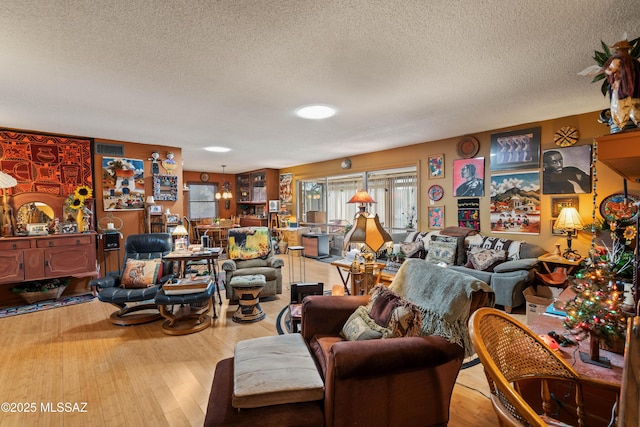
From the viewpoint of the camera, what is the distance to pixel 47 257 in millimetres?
4047

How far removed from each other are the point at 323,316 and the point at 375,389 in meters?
0.74

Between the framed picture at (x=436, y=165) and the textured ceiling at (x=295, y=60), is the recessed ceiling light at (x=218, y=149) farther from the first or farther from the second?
the framed picture at (x=436, y=165)

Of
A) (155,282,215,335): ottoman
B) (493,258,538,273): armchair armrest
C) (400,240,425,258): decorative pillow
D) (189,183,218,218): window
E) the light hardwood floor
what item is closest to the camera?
the light hardwood floor

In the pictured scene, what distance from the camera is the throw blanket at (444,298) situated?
5.24 feet

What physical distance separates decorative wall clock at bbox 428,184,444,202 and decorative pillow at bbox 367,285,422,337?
364cm

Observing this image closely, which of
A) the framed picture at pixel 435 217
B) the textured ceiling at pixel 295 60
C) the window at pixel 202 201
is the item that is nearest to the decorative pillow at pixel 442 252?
the framed picture at pixel 435 217

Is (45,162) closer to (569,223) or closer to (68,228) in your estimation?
(68,228)

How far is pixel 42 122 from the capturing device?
3.83 metres

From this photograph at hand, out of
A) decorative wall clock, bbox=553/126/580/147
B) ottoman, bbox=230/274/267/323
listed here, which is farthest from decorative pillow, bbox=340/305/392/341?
decorative wall clock, bbox=553/126/580/147

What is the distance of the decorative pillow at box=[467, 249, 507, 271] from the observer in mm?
3977

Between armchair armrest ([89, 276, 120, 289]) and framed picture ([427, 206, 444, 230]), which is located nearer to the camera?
armchair armrest ([89, 276, 120, 289])

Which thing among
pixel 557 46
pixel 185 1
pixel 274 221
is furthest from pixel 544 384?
pixel 274 221

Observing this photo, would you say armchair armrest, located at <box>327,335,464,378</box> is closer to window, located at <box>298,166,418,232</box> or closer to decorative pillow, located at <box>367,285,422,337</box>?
decorative pillow, located at <box>367,285,422,337</box>

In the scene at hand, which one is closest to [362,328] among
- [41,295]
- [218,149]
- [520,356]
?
[520,356]
